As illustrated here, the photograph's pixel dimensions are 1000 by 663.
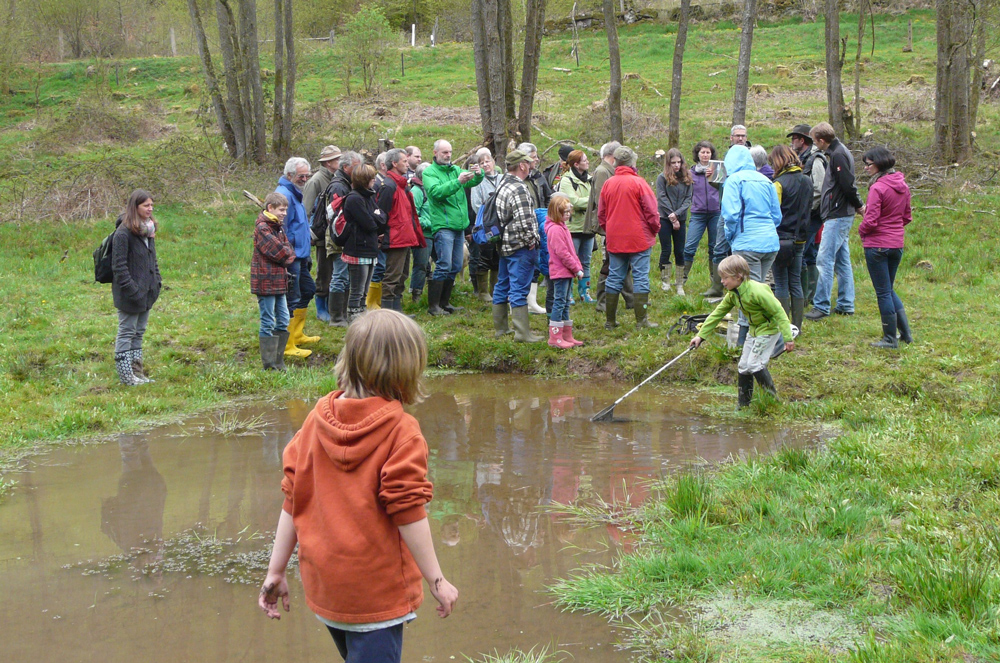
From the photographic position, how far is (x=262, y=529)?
210 inches

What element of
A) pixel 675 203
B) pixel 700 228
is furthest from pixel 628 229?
pixel 675 203

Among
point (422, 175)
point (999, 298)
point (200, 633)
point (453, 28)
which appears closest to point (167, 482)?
point (200, 633)

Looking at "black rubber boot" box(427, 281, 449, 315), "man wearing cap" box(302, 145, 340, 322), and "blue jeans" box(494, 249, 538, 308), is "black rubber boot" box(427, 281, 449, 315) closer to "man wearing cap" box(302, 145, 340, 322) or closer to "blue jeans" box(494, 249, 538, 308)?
"man wearing cap" box(302, 145, 340, 322)

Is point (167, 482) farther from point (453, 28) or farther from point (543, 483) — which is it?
point (453, 28)

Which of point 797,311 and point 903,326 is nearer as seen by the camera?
point 903,326

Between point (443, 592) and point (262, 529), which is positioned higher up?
point (443, 592)

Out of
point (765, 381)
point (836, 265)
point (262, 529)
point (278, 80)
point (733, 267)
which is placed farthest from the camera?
point (278, 80)

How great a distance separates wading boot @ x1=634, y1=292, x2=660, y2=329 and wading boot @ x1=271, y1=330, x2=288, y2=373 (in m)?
3.97

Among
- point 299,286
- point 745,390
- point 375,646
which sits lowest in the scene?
point 745,390

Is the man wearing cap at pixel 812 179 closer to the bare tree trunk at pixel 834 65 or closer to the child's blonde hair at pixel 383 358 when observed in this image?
the bare tree trunk at pixel 834 65

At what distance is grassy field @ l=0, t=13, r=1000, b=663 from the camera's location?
4.03 metres

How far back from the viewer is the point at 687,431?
23.4ft

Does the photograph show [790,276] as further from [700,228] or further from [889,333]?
[700,228]

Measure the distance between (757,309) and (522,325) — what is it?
3.16 metres
